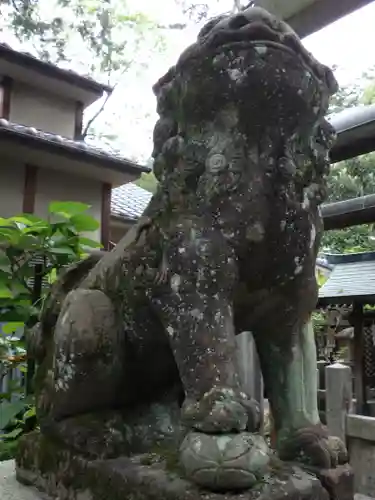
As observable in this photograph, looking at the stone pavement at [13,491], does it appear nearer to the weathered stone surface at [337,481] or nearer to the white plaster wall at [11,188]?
the weathered stone surface at [337,481]

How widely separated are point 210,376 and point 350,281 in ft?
18.8

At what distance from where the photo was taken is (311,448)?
1093 millimetres

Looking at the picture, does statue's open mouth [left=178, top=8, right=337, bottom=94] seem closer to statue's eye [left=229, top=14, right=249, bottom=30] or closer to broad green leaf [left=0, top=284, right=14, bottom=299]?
statue's eye [left=229, top=14, right=249, bottom=30]

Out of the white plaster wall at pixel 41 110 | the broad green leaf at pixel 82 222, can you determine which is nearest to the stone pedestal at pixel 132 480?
the broad green leaf at pixel 82 222

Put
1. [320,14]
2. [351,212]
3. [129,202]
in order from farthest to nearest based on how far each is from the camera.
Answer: [129,202] → [351,212] → [320,14]

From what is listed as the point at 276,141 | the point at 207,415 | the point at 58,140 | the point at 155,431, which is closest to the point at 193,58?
the point at 276,141

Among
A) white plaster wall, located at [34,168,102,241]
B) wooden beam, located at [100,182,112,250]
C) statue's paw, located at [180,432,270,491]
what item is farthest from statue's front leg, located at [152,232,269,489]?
wooden beam, located at [100,182,112,250]

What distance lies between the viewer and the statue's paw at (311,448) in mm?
1092

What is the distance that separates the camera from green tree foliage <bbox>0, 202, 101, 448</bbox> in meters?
2.27

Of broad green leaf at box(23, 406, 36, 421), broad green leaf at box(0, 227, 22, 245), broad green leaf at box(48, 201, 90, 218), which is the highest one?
broad green leaf at box(48, 201, 90, 218)

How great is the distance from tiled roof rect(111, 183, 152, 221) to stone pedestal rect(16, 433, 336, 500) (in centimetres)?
561

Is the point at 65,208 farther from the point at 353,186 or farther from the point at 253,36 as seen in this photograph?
the point at 353,186

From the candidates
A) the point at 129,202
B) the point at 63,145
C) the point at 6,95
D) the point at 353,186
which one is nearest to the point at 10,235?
the point at 63,145

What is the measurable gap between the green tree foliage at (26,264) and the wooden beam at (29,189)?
366 centimetres
